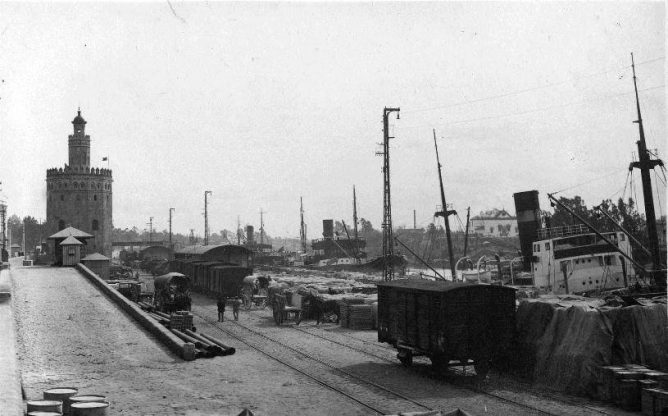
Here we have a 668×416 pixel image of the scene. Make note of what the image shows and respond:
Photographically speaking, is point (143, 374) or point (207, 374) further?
point (207, 374)

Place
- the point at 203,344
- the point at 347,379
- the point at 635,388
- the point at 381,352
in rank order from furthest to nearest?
the point at 381,352 → the point at 203,344 → the point at 347,379 → the point at 635,388

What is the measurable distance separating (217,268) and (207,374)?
84.4 ft

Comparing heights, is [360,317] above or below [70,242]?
below

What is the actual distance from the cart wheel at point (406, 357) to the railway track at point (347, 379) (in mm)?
→ 741

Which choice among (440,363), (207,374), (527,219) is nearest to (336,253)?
(527,219)

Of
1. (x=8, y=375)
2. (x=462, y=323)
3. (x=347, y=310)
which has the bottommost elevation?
(x=347, y=310)

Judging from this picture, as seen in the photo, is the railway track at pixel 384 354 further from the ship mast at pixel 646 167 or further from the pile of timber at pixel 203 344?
the ship mast at pixel 646 167

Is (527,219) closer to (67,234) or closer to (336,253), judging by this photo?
(67,234)

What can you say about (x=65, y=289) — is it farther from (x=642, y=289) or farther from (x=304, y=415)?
(x=642, y=289)

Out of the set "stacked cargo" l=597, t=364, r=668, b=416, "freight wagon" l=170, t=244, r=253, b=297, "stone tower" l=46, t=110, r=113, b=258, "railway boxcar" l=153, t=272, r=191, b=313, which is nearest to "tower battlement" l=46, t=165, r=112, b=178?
"stone tower" l=46, t=110, r=113, b=258

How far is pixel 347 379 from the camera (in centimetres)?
1736

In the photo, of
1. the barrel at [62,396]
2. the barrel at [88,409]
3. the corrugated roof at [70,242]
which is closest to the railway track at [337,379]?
the barrel at [88,409]

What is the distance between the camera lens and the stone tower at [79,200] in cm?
8219

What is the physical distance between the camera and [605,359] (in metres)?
15.1
